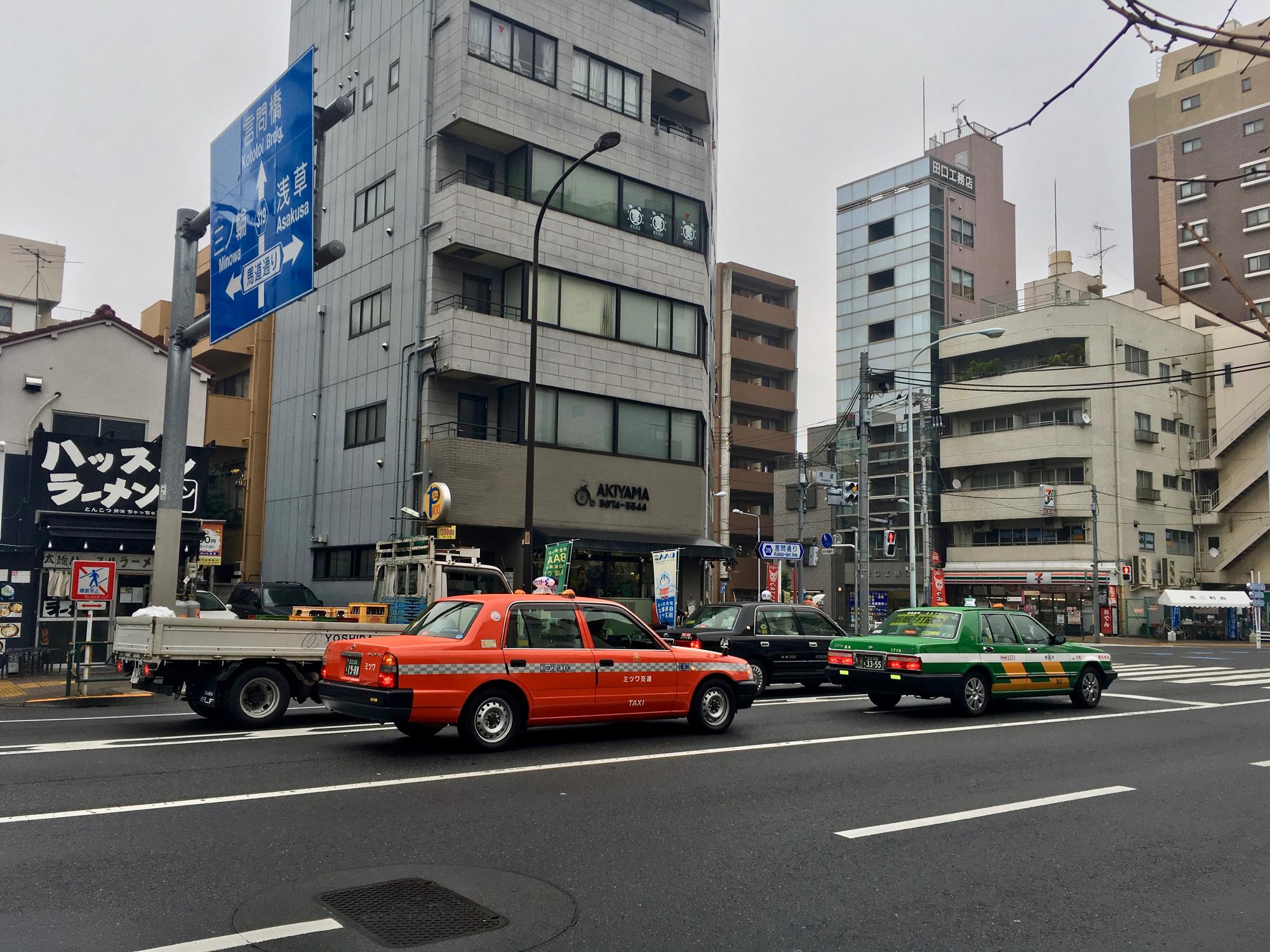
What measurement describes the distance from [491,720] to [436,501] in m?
15.4

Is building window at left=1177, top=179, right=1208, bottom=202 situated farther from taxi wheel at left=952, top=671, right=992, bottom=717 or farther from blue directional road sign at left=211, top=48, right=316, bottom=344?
blue directional road sign at left=211, top=48, right=316, bottom=344

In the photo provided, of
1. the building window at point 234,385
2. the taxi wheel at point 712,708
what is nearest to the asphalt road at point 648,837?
the taxi wheel at point 712,708

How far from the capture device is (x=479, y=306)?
96.0 feet

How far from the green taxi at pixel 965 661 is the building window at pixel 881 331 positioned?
54545 millimetres

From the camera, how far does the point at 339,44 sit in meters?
34.4

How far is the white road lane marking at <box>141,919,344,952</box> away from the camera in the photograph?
15.6 ft

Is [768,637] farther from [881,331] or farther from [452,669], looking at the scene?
[881,331]

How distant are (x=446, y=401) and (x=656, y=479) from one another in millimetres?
6992

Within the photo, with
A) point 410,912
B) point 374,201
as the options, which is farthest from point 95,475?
point 410,912

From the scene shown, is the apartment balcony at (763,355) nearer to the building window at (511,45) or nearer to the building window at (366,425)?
the building window at (511,45)

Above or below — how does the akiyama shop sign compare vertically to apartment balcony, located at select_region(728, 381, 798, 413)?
below

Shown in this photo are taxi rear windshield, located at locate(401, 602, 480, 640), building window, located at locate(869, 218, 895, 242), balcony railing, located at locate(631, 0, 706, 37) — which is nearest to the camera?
taxi rear windshield, located at locate(401, 602, 480, 640)

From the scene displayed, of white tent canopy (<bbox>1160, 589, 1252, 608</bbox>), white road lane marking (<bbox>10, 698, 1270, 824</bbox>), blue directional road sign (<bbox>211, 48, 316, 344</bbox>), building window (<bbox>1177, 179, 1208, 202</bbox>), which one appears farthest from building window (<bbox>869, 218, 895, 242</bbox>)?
blue directional road sign (<bbox>211, 48, 316, 344</bbox>)

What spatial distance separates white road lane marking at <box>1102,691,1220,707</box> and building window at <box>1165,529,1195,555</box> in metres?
46.0
